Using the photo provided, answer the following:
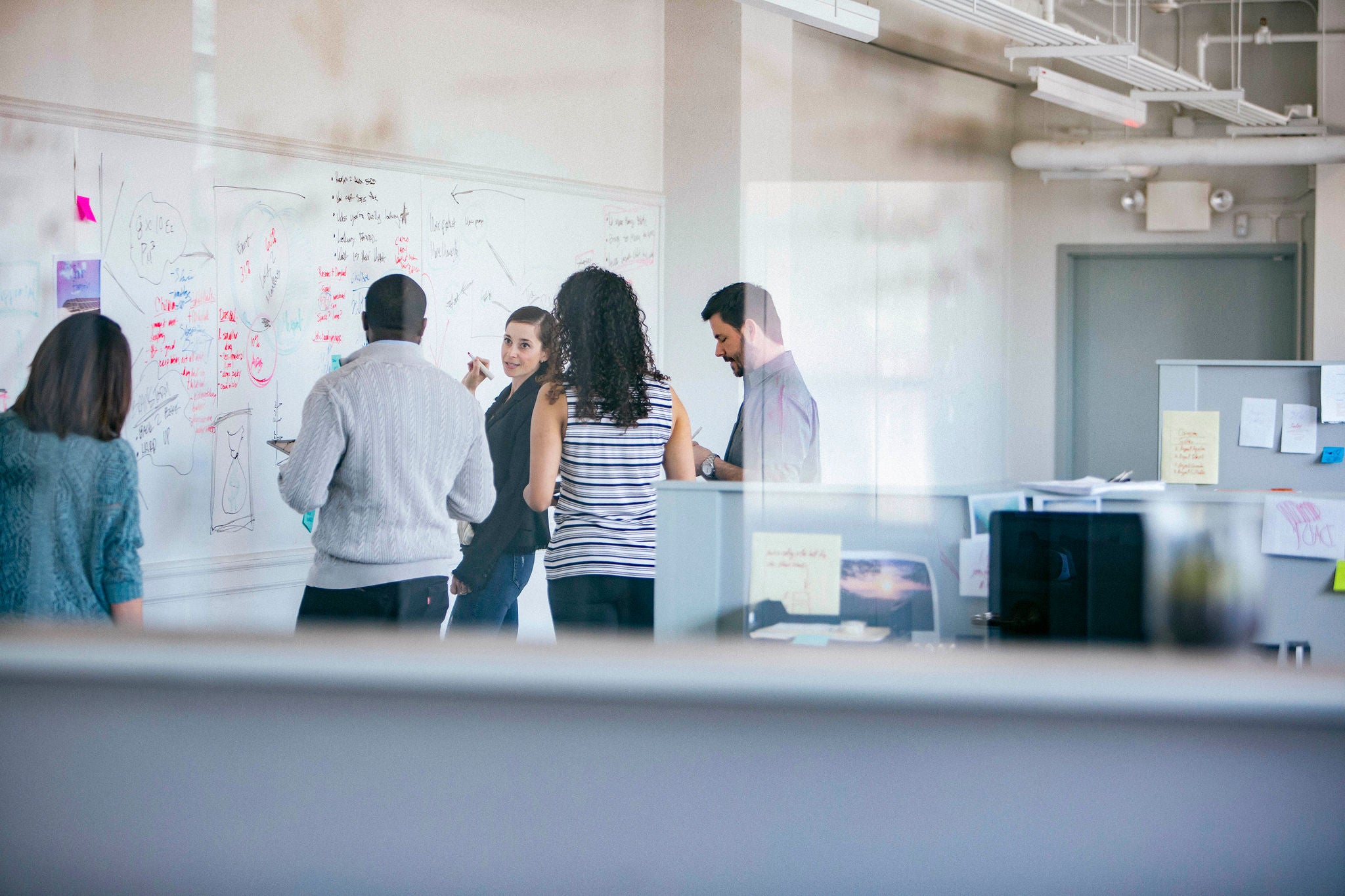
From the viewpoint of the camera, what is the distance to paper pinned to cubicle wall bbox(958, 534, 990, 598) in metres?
1.88

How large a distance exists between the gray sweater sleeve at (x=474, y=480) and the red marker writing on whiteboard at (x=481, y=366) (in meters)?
1.36

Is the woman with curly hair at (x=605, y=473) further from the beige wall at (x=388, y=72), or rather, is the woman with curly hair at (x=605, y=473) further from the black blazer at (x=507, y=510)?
the beige wall at (x=388, y=72)

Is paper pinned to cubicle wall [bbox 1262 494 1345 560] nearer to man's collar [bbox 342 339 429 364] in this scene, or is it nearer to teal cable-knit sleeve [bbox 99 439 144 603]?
man's collar [bbox 342 339 429 364]

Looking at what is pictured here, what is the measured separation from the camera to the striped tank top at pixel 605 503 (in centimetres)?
213

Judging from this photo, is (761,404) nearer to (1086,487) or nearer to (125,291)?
(1086,487)

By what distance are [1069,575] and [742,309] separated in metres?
1.30

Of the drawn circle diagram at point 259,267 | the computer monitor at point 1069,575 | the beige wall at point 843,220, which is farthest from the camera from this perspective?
the beige wall at point 843,220

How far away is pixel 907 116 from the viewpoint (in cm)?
535

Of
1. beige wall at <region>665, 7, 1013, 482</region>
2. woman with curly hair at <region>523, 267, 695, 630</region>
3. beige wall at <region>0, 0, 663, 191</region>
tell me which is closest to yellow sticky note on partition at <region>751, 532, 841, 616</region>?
woman with curly hair at <region>523, 267, 695, 630</region>

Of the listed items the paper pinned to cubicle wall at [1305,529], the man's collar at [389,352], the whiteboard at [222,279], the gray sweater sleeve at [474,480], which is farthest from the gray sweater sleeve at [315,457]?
the paper pinned to cubicle wall at [1305,529]

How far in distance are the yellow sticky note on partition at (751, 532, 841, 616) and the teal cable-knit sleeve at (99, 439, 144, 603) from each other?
106cm

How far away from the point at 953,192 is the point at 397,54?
10.6 feet

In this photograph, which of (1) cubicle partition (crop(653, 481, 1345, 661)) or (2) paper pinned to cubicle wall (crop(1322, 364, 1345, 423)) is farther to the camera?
(2) paper pinned to cubicle wall (crop(1322, 364, 1345, 423))

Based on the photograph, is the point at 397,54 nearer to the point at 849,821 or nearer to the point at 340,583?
the point at 340,583
